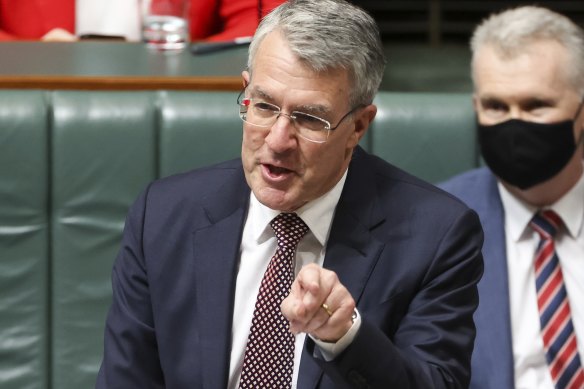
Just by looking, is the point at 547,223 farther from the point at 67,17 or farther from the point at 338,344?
the point at 67,17

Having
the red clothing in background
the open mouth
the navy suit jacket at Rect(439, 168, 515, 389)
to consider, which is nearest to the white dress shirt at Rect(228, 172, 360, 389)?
the open mouth

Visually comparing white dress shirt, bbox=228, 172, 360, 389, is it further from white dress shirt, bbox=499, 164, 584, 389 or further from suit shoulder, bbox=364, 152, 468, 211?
white dress shirt, bbox=499, 164, 584, 389

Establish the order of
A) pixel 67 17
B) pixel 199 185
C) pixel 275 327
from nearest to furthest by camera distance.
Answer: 1. pixel 275 327
2. pixel 199 185
3. pixel 67 17

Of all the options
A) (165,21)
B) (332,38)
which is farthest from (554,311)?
(165,21)

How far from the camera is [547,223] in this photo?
2.56m

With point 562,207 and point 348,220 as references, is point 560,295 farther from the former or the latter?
point 348,220

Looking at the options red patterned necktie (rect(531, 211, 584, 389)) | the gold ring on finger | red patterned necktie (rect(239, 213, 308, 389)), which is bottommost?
red patterned necktie (rect(531, 211, 584, 389))

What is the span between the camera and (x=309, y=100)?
6.50 ft

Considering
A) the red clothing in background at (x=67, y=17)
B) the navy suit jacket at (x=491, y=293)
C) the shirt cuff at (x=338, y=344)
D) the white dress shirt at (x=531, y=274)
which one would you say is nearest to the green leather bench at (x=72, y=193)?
the navy suit jacket at (x=491, y=293)

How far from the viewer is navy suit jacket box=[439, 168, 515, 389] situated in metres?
2.44

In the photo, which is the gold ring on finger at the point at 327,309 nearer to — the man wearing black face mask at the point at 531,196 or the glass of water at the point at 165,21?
the man wearing black face mask at the point at 531,196

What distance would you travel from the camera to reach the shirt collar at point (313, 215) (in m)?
2.12

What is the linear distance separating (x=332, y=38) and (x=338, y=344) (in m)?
0.50

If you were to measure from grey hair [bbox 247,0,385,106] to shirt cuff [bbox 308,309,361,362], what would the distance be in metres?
0.40
